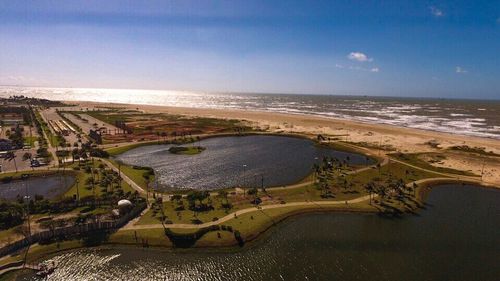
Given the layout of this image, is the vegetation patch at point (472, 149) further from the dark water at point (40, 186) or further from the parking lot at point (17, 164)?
the parking lot at point (17, 164)

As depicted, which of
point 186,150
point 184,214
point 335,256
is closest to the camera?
point 335,256

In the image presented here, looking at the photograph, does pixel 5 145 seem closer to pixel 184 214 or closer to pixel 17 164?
pixel 17 164

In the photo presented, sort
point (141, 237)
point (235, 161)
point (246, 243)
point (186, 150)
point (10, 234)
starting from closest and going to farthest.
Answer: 1. point (10, 234)
2. point (141, 237)
3. point (246, 243)
4. point (235, 161)
5. point (186, 150)

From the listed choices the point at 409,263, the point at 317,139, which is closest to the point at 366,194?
the point at 409,263

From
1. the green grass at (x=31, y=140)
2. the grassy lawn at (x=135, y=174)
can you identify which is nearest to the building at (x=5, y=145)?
the green grass at (x=31, y=140)

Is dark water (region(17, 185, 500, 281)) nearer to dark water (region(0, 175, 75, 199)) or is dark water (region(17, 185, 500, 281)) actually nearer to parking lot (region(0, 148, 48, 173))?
dark water (region(0, 175, 75, 199))


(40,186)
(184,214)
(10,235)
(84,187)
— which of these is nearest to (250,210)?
(184,214)

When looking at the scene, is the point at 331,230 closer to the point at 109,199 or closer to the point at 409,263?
the point at 409,263

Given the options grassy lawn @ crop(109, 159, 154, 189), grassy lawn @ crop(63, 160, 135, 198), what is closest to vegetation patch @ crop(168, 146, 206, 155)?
grassy lawn @ crop(109, 159, 154, 189)

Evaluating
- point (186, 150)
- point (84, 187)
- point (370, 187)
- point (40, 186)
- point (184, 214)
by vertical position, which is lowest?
point (184, 214)
